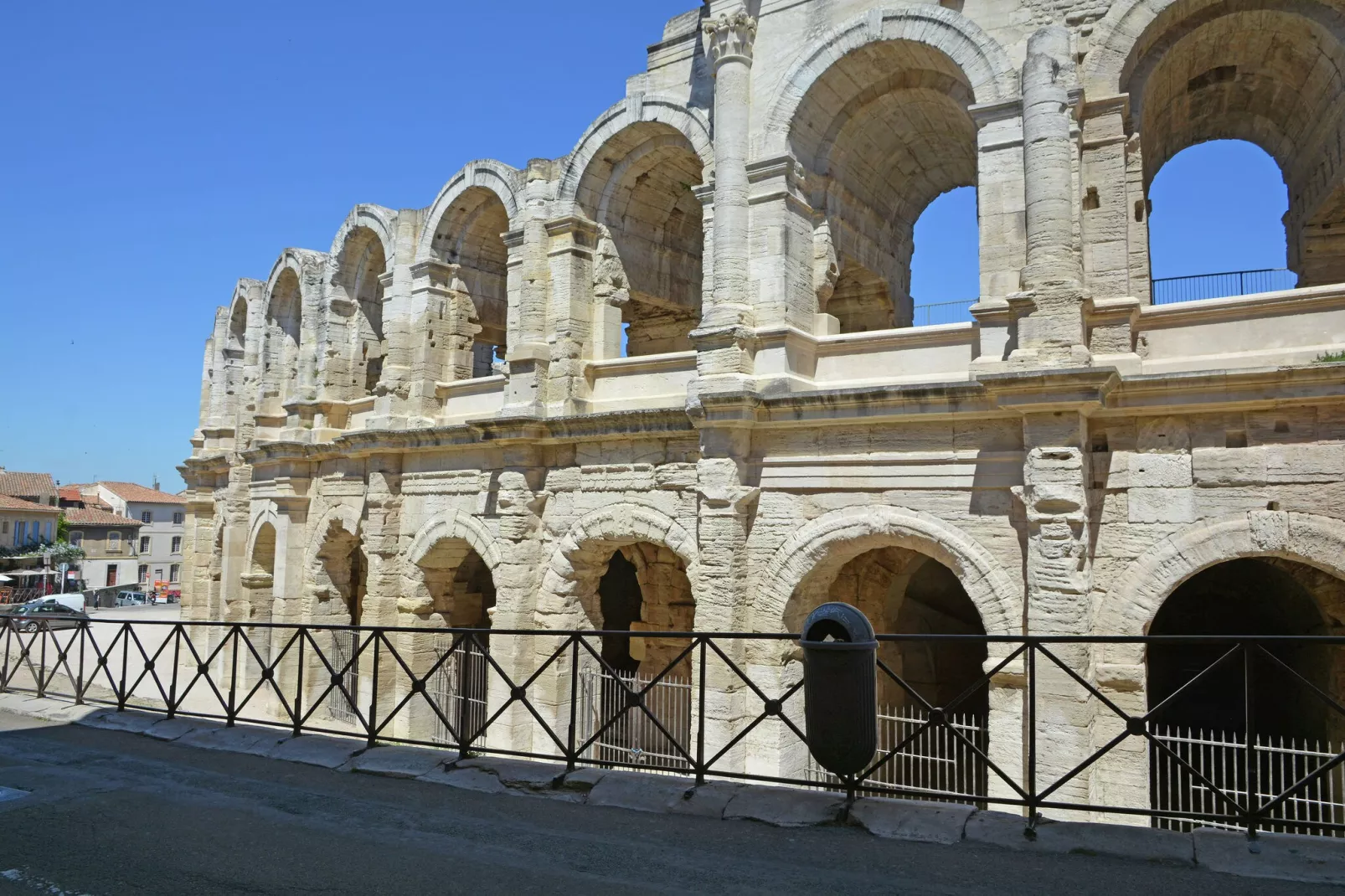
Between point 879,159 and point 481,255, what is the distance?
6.52 m

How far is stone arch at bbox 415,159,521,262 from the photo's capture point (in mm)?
13422

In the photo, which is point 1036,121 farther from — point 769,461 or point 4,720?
point 4,720

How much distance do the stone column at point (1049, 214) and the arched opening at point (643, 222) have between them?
451cm

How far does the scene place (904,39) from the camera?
9.88m

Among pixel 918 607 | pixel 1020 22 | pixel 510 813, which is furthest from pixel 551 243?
pixel 510 813

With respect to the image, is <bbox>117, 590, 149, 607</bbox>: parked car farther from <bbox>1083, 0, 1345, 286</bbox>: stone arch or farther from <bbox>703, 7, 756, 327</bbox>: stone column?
<bbox>1083, 0, 1345, 286</bbox>: stone arch

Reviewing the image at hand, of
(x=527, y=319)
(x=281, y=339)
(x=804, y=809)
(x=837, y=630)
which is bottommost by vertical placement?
(x=804, y=809)

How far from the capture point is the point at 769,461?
1030 cm

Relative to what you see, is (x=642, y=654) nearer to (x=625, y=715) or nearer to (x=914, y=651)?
(x=625, y=715)

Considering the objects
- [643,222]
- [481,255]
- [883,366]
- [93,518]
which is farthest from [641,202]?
[93,518]

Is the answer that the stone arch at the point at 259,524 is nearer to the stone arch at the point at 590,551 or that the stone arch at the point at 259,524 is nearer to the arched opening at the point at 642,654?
the arched opening at the point at 642,654

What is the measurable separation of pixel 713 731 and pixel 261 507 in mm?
Result: 12026

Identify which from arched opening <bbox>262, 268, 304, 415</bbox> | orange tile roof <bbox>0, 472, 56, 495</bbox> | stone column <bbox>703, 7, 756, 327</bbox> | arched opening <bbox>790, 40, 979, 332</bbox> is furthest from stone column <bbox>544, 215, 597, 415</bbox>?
orange tile roof <bbox>0, 472, 56, 495</bbox>

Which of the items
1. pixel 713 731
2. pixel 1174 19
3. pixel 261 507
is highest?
pixel 1174 19
